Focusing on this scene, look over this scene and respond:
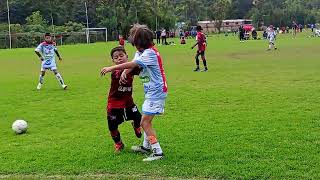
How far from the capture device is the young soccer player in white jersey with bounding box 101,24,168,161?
23.5 feet

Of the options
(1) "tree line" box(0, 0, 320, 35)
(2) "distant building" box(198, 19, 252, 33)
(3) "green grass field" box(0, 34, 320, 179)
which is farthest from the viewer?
(2) "distant building" box(198, 19, 252, 33)

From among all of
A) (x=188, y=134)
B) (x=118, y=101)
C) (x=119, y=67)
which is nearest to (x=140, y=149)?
(x=118, y=101)

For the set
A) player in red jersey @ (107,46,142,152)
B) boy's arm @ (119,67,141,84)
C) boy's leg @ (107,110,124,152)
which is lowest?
boy's leg @ (107,110,124,152)

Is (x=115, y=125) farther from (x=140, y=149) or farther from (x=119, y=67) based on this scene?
(x=119, y=67)

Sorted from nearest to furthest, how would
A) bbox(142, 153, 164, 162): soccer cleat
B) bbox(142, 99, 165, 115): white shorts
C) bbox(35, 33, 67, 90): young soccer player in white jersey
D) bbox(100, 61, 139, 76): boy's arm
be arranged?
bbox(100, 61, 139, 76): boy's arm < bbox(142, 99, 165, 115): white shorts < bbox(142, 153, 164, 162): soccer cleat < bbox(35, 33, 67, 90): young soccer player in white jersey

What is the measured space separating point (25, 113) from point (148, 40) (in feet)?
22.0

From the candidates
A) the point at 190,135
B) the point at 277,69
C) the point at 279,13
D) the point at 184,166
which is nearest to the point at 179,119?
the point at 190,135

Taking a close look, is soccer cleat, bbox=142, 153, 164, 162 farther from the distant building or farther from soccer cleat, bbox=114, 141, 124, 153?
the distant building

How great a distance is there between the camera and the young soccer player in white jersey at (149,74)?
7.17m

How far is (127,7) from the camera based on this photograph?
319 feet

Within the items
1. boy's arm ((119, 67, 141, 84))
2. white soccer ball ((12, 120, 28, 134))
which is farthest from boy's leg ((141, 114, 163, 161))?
white soccer ball ((12, 120, 28, 134))

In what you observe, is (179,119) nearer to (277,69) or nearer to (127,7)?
(277,69)

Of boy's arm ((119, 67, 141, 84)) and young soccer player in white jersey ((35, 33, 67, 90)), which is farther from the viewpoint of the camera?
young soccer player in white jersey ((35, 33, 67, 90))

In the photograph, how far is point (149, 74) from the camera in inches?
287
